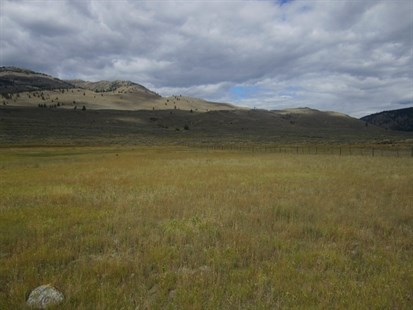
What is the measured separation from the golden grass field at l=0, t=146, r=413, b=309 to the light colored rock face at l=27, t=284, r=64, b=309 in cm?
14

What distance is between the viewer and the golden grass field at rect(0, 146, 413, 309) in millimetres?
5785

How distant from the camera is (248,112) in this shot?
176m

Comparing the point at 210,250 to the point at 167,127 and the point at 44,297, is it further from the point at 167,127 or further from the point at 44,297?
the point at 167,127

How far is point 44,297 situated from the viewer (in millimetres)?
5457

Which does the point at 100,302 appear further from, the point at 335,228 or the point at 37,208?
the point at 37,208

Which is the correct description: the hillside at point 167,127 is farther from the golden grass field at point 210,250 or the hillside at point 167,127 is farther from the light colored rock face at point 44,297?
the light colored rock face at point 44,297

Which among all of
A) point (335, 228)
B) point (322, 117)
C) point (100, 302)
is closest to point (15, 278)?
point (100, 302)

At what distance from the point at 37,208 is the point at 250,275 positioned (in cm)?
907

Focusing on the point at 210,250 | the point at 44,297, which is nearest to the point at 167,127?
the point at 210,250

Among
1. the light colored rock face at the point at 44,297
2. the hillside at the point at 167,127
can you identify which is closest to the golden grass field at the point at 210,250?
the light colored rock face at the point at 44,297

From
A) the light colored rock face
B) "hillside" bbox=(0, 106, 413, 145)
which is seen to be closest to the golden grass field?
the light colored rock face

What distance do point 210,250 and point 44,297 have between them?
3632 mm

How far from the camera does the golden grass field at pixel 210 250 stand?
5785 mm

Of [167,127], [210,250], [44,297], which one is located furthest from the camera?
[167,127]
